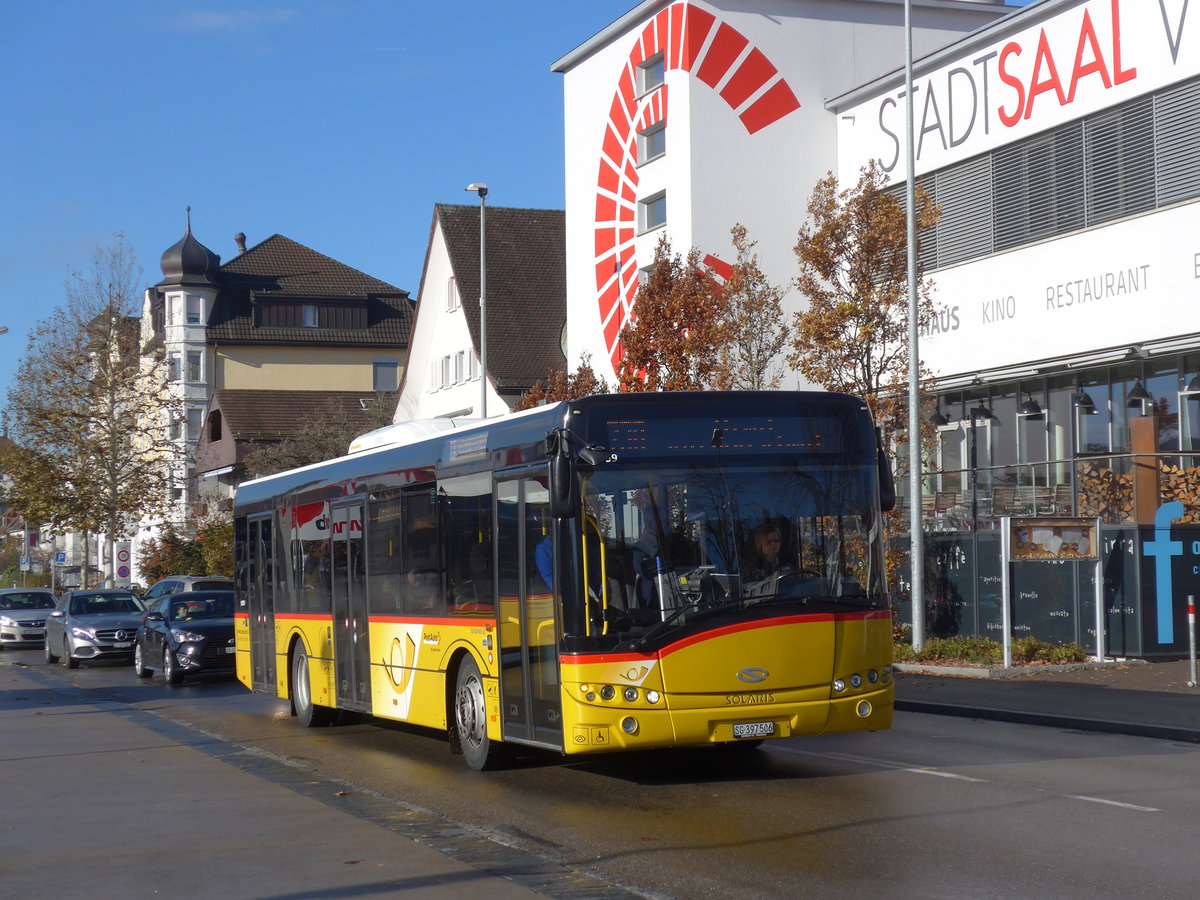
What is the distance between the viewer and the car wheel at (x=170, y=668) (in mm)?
25875

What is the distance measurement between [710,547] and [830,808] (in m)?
1.94

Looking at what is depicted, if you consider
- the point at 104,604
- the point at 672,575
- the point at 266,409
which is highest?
the point at 266,409

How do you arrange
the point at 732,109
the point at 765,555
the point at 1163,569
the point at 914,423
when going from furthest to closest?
the point at 732,109
the point at 914,423
the point at 1163,569
the point at 765,555

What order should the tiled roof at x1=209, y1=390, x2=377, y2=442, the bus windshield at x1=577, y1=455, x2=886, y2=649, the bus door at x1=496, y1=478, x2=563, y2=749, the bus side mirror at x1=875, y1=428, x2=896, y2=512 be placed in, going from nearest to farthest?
1. the bus windshield at x1=577, y1=455, x2=886, y2=649
2. the bus door at x1=496, y1=478, x2=563, y2=749
3. the bus side mirror at x1=875, y1=428, x2=896, y2=512
4. the tiled roof at x1=209, y1=390, x2=377, y2=442

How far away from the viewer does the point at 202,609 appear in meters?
27.6

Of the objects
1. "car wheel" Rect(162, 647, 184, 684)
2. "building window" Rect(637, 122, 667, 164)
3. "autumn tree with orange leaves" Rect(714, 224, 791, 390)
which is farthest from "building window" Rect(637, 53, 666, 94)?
"car wheel" Rect(162, 647, 184, 684)

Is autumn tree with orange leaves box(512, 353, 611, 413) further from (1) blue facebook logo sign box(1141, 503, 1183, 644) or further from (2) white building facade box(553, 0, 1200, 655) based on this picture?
(1) blue facebook logo sign box(1141, 503, 1183, 644)

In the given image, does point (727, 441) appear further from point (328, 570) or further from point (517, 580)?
point (328, 570)

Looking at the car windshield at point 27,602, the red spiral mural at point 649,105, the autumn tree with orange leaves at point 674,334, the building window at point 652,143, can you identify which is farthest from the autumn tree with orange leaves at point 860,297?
the car windshield at point 27,602

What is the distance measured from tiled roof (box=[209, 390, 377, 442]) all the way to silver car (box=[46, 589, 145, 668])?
40622mm

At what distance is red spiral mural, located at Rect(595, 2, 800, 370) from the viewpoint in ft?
121

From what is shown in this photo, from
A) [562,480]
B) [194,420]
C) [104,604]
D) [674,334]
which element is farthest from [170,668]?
[194,420]

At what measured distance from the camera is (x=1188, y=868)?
802 centimetres

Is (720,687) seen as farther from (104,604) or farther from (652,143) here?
(652,143)
